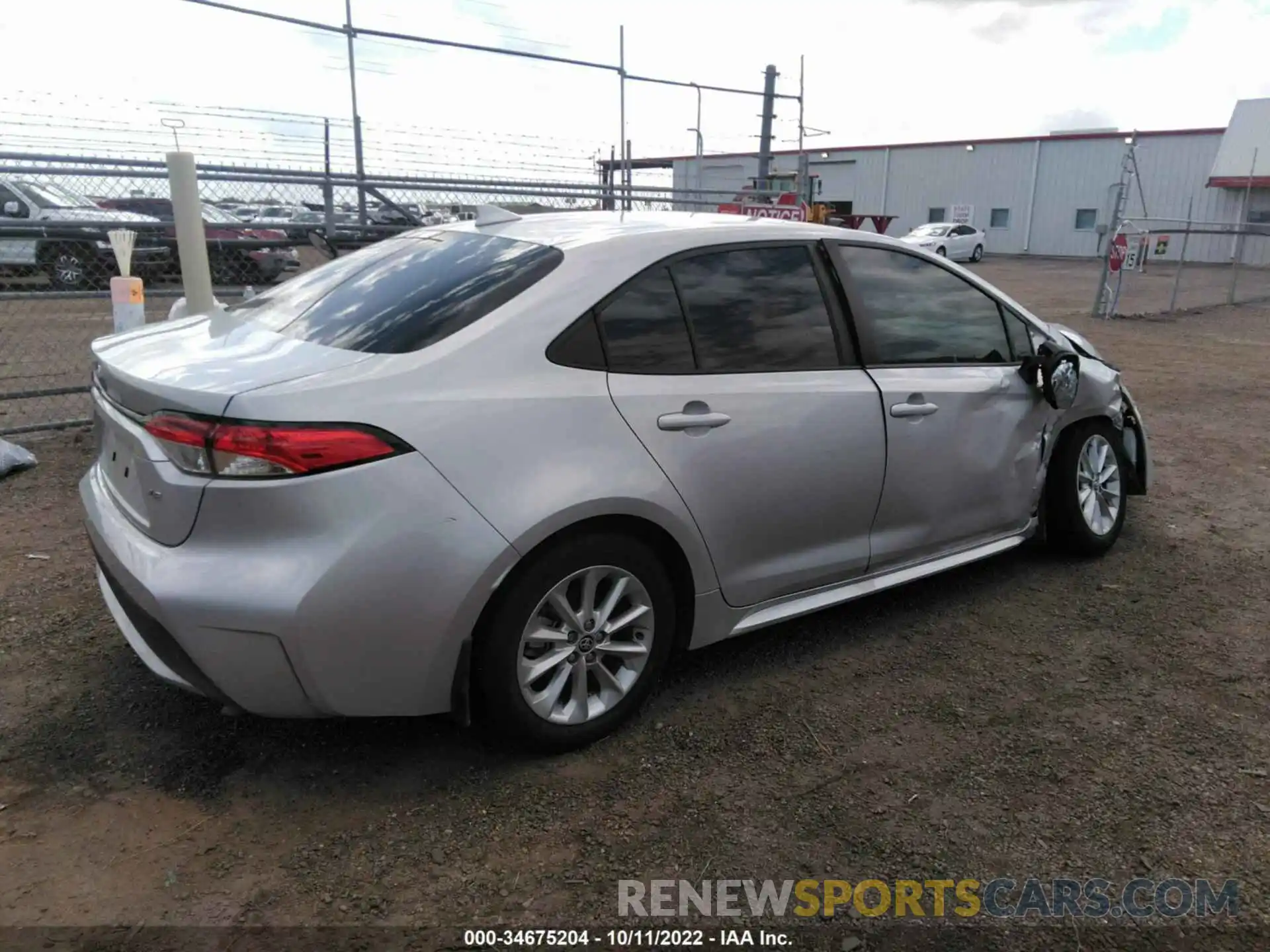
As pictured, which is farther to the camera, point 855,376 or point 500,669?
point 855,376

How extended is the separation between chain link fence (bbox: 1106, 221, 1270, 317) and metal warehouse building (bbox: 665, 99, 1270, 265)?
0.54ft

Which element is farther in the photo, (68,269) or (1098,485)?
(68,269)

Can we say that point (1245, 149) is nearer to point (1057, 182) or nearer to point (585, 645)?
point (1057, 182)

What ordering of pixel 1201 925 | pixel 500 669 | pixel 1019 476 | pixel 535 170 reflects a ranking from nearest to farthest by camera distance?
pixel 1201 925, pixel 500 669, pixel 1019 476, pixel 535 170

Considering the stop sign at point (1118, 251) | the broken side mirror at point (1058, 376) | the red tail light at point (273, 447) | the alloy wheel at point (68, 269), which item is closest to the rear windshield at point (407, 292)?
the red tail light at point (273, 447)

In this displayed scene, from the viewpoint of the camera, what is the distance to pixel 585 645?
2787 mm

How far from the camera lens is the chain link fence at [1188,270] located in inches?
631

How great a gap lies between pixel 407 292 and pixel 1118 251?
15.3 metres

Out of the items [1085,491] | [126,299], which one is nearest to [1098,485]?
[1085,491]

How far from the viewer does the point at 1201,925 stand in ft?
7.40

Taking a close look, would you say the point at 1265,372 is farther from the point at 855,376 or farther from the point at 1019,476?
the point at 855,376

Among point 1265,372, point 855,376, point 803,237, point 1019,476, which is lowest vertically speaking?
point 1265,372

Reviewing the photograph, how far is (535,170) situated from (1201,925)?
8386 millimetres

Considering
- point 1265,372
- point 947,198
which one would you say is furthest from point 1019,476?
point 947,198
